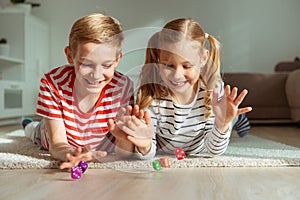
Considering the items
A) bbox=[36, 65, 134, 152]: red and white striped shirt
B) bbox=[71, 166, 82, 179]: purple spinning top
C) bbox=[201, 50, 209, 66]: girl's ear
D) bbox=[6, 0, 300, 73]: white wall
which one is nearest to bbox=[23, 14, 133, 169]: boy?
bbox=[36, 65, 134, 152]: red and white striped shirt

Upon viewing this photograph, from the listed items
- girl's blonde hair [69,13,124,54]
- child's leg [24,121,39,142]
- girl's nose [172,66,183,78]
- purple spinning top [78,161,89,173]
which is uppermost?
girl's blonde hair [69,13,124,54]

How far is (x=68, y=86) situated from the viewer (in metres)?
1.18

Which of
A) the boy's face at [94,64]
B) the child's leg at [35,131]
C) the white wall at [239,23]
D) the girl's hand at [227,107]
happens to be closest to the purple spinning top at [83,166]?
the boy's face at [94,64]

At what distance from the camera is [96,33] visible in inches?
42.8

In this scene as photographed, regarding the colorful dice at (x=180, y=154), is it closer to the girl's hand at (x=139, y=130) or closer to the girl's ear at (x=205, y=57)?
the girl's hand at (x=139, y=130)

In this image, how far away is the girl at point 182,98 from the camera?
1.05 metres

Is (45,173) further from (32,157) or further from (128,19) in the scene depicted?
(128,19)

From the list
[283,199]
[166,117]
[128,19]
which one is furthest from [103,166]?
[128,19]

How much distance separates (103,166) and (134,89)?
244 millimetres

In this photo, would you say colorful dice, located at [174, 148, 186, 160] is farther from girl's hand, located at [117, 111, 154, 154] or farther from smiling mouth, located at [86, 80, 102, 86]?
smiling mouth, located at [86, 80, 102, 86]

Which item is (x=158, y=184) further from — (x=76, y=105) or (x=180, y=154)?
(x=76, y=105)

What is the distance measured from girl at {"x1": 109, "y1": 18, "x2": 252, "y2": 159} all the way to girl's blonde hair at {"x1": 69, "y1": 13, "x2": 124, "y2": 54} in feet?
0.32

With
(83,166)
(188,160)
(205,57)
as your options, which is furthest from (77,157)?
(205,57)

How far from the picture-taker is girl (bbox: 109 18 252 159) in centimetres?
105
